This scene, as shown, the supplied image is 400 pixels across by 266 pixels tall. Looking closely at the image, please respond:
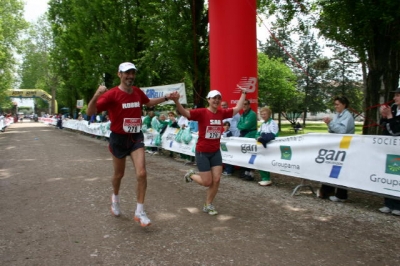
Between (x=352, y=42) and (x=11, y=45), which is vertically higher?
(x=11, y=45)

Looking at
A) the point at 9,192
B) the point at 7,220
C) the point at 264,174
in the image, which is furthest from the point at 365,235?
the point at 9,192

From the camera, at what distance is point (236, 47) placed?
11.1 m

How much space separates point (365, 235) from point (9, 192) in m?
6.50

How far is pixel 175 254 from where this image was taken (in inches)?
158

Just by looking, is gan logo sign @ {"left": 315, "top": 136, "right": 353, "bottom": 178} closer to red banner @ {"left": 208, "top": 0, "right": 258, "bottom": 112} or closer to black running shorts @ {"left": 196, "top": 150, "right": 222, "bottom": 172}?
black running shorts @ {"left": 196, "top": 150, "right": 222, "bottom": 172}

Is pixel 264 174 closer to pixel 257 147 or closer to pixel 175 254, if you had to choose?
pixel 257 147

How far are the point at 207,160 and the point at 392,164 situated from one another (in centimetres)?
289

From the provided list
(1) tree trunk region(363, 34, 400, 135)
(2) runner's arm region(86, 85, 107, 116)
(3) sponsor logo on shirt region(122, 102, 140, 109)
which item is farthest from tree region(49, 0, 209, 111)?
(2) runner's arm region(86, 85, 107, 116)

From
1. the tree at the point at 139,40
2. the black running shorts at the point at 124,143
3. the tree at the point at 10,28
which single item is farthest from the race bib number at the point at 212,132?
A: the tree at the point at 10,28

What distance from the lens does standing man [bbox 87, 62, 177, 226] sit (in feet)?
15.9

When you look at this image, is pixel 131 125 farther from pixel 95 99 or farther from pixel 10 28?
pixel 10 28

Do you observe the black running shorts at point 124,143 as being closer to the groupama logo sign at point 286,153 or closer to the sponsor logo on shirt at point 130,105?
the sponsor logo on shirt at point 130,105

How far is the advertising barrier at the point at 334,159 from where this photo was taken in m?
5.66

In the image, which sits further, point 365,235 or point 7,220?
point 7,220
